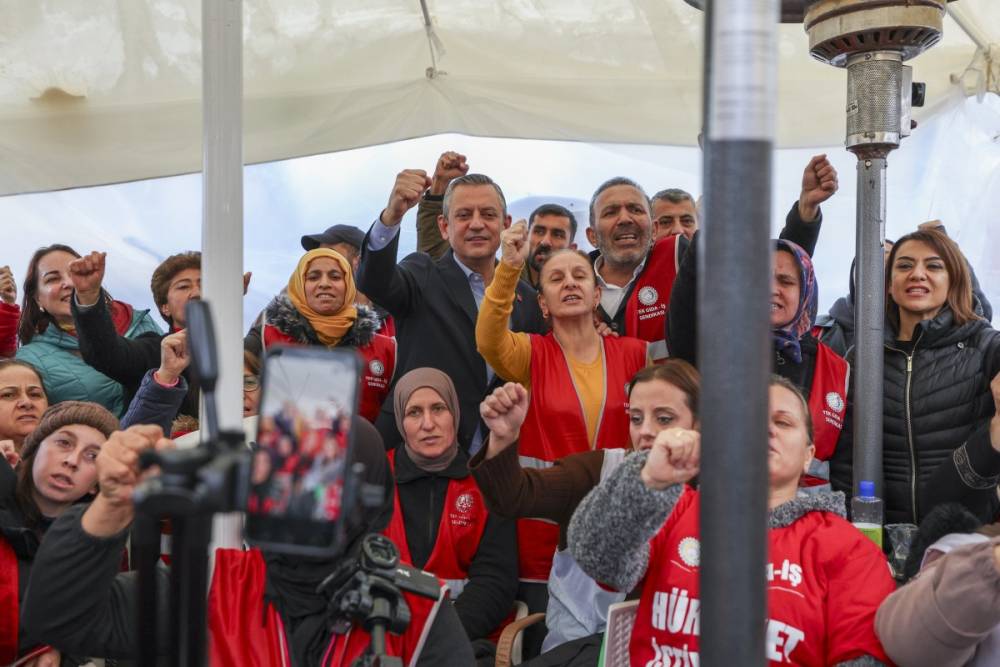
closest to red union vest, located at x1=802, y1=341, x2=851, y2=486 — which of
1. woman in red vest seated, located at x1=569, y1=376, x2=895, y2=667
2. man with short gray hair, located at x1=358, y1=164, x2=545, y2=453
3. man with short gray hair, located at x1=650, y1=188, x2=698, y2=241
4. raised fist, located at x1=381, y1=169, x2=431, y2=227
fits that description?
woman in red vest seated, located at x1=569, y1=376, x2=895, y2=667

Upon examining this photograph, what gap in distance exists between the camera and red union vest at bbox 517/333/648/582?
3.16 meters

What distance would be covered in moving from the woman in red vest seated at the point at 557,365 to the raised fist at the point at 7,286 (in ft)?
5.80

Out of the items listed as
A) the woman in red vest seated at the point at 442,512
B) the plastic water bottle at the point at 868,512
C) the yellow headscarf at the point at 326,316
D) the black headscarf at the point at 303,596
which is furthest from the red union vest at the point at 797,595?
the yellow headscarf at the point at 326,316

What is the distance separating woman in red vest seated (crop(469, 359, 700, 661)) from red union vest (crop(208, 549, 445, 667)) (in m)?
0.40

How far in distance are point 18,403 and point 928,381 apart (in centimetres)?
254

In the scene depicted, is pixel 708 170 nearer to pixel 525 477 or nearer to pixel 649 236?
pixel 525 477

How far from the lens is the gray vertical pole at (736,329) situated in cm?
90

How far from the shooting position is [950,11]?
3.95 meters

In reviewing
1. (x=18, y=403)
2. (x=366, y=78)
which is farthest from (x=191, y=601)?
(x=366, y=78)

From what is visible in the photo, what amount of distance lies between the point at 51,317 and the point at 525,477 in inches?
82.2

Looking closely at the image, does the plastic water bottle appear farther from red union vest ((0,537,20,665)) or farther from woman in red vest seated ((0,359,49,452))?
woman in red vest seated ((0,359,49,452))

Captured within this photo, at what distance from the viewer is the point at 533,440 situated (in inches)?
126

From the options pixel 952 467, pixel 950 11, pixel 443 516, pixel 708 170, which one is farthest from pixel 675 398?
pixel 950 11

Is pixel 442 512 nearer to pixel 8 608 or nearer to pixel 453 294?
pixel 453 294
